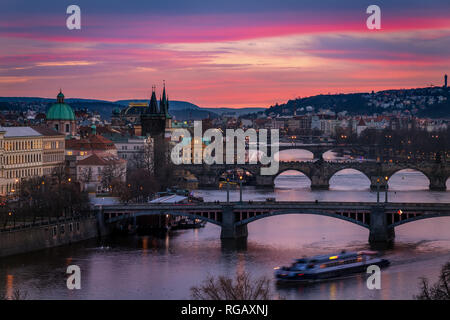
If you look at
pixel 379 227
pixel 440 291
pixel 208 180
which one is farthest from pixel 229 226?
pixel 208 180

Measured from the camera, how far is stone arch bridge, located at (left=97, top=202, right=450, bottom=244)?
127ft

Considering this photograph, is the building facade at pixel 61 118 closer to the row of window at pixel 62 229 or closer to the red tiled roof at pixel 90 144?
the red tiled roof at pixel 90 144

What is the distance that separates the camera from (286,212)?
39.9 m

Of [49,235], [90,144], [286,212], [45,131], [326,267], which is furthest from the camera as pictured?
[90,144]

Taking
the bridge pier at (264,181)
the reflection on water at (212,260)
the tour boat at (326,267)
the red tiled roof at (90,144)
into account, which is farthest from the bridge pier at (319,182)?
the tour boat at (326,267)

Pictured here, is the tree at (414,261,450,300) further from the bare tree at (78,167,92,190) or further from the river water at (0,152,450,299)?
the bare tree at (78,167,92,190)

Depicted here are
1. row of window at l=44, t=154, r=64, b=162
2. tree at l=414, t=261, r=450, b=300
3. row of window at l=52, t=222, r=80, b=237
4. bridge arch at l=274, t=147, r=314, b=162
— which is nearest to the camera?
tree at l=414, t=261, r=450, b=300

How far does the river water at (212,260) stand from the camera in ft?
97.7

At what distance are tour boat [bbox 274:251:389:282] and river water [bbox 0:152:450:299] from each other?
1.23 ft

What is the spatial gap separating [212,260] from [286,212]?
5.92m

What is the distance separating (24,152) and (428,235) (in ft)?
72.5

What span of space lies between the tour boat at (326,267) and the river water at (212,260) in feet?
1.23

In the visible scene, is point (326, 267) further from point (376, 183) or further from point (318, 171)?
point (318, 171)

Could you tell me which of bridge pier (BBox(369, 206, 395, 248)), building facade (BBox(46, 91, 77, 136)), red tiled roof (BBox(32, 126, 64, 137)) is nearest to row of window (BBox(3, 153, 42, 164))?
red tiled roof (BBox(32, 126, 64, 137))
